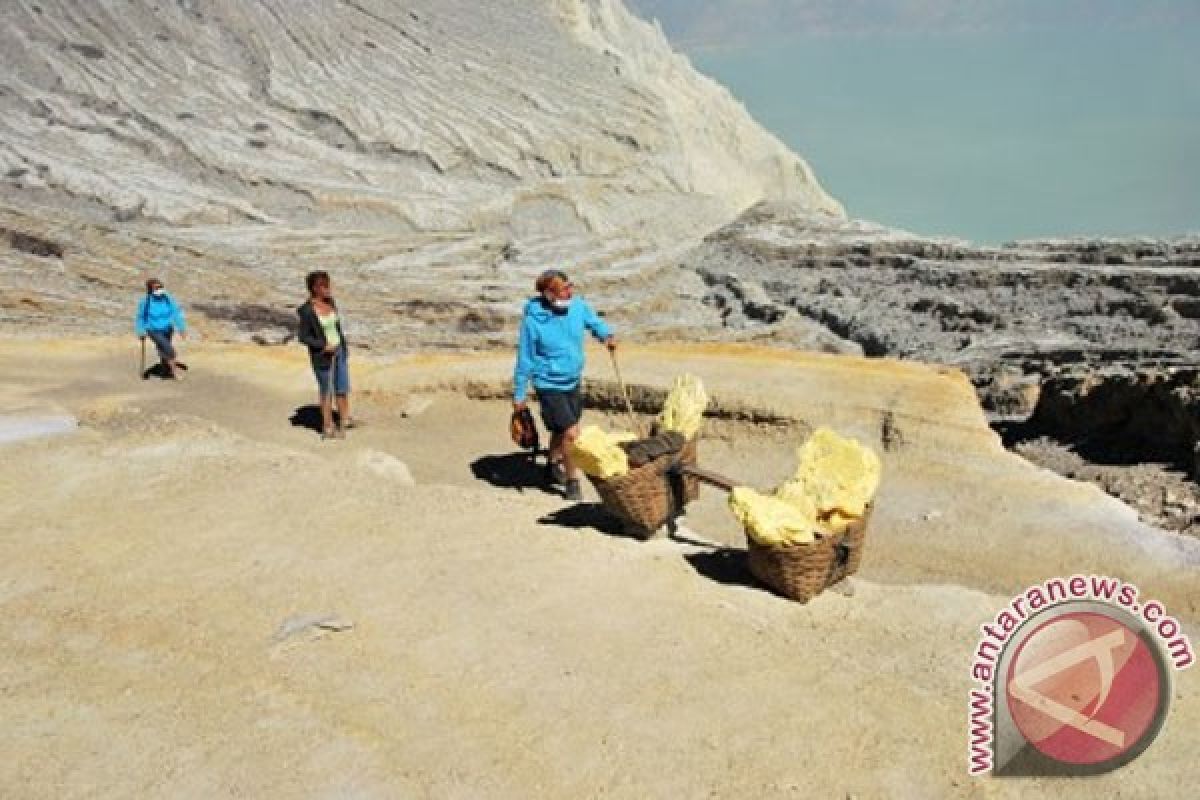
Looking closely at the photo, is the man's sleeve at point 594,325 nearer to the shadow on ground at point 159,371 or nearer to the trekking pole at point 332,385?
the trekking pole at point 332,385

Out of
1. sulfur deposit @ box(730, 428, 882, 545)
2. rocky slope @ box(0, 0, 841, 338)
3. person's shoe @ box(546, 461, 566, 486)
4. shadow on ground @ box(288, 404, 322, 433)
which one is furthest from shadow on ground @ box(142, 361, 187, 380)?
rocky slope @ box(0, 0, 841, 338)

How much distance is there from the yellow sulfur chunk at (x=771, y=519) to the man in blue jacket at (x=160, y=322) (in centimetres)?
745

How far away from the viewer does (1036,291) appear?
16.4 metres

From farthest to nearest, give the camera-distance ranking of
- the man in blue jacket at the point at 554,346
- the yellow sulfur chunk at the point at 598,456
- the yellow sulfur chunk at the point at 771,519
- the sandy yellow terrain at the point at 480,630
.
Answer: the man in blue jacket at the point at 554,346, the yellow sulfur chunk at the point at 598,456, the yellow sulfur chunk at the point at 771,519, the sandy yellow terrain at the point at 480,630

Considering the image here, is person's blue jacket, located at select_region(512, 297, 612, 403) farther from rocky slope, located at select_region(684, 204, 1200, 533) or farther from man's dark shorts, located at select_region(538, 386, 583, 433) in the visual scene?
rocky slope, located at select_region(684, 204, 1200, 533)

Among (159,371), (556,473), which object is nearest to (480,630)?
(556,473)

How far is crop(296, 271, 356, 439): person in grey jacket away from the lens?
26.6ft

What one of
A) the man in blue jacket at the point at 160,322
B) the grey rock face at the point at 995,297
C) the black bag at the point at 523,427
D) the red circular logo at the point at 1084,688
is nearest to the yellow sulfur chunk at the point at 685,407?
the black bag at the point at 523,427

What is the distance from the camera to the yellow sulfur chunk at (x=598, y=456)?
5281 millimetres

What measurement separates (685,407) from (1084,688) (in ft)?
9.99

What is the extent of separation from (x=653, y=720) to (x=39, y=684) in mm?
2461

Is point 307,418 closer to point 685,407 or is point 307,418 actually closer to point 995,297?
point 685,407

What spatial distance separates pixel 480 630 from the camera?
4.41 m

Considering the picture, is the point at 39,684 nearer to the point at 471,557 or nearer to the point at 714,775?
the point at 471,557
